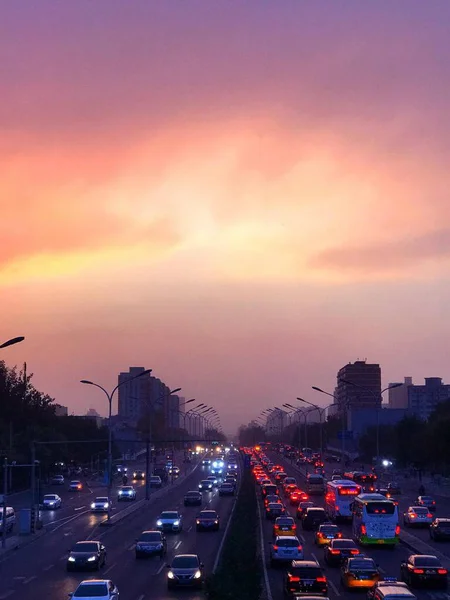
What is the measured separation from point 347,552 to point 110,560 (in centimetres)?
1271

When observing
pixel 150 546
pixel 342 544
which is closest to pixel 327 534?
pixel 342 544

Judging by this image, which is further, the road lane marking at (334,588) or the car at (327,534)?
the car at (327,534)

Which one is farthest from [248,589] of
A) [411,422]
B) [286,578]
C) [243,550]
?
[411,422]

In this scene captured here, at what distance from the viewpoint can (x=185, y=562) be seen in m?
35.1

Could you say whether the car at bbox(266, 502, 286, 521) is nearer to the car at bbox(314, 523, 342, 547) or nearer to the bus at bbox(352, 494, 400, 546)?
the car at bbox(314, 523, 342, 547)

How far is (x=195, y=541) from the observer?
172 ft

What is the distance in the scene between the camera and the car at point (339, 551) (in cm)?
3991

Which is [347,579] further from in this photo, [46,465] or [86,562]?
[46,465]

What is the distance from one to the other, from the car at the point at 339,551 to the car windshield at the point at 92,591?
14.9 meters

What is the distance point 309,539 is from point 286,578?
2275 centimetres

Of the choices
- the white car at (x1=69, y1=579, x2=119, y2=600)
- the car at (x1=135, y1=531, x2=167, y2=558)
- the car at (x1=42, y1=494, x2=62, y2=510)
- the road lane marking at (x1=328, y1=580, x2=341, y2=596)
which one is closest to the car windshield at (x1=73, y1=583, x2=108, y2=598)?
the white car at (x1=69, y1=579, x2=119, y2=600)

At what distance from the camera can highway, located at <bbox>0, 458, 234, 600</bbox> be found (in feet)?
114

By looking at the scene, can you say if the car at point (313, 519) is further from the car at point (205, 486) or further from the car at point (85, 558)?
the car at point (205, 486)

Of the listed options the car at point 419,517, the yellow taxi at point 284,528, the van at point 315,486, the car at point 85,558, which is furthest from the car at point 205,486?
the car at point 85,558
